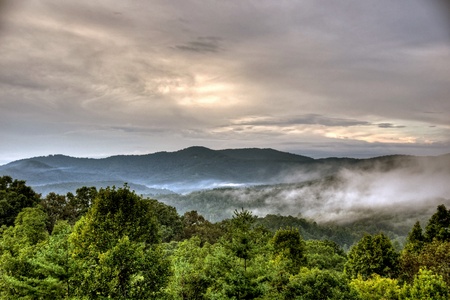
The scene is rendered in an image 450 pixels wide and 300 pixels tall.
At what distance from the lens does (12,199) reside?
229ft

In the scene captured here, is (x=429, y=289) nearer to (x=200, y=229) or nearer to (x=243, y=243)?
(x=243, y=243)

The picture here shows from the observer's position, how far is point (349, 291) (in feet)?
92.5

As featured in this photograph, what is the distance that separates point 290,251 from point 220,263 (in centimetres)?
2870

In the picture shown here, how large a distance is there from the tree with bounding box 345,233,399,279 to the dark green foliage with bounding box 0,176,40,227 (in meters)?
70.1

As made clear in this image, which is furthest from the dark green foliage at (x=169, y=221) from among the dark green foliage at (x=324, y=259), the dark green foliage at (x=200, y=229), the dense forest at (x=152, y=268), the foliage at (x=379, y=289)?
the foliage at (x=379, y=289)

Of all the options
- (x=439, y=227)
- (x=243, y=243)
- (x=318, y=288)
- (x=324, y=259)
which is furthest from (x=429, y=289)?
(x=324, y=259)

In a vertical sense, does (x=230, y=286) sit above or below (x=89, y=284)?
below

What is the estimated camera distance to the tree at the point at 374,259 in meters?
49.4

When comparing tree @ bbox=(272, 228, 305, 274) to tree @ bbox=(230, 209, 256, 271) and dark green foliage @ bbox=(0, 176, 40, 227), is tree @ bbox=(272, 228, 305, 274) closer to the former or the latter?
tree @ bbox=(230, 209, 256, 271)

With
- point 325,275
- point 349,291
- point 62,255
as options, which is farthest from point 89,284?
point 349,291

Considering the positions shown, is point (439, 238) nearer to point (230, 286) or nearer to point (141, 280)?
point (230, 286)

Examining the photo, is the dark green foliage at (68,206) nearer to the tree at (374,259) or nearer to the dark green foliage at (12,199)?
the dark green foliage at (12,199)

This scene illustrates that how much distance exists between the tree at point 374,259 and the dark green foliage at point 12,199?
70140mm

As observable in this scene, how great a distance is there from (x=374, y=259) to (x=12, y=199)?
76116 millimetres
